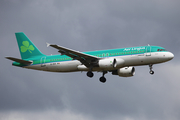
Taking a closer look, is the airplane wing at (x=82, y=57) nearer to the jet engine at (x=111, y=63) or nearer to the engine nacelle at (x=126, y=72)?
the jet engine at (x=111, y=63)

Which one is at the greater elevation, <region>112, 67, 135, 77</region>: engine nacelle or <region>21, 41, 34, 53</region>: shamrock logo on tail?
<region>21, 41, 34, 53</region>: shamrock logo on tail

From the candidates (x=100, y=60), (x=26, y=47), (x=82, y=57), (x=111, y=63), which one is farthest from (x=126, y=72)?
(x=26, y=47)

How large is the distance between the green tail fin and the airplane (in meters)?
0.50

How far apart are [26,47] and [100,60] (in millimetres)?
16974

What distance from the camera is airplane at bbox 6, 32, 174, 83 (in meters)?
58.4

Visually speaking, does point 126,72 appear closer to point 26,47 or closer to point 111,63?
point 111,63

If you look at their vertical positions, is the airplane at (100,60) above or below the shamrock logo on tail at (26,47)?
below

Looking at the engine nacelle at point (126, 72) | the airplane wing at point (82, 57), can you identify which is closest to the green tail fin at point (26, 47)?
the airplane wing at point (82, 57)

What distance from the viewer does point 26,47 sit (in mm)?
68250

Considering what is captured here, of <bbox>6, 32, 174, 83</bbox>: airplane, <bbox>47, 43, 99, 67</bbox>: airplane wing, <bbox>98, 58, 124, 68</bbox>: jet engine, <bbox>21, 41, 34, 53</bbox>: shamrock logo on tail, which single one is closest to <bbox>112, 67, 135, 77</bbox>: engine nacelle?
<bbox>6, 32, 174, 83</bbox>: airplane

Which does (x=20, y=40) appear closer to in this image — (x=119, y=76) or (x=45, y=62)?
(x=45, y=62)

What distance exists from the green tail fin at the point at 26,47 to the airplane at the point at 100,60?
50 centimetres

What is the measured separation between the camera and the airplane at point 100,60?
2299 inches

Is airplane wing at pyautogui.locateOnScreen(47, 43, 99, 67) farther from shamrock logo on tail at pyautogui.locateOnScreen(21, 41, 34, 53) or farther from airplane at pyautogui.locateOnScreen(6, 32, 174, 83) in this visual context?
shamrock logo on tail at pyautogui.locateOnScreen(21, 41, 34, 53)
